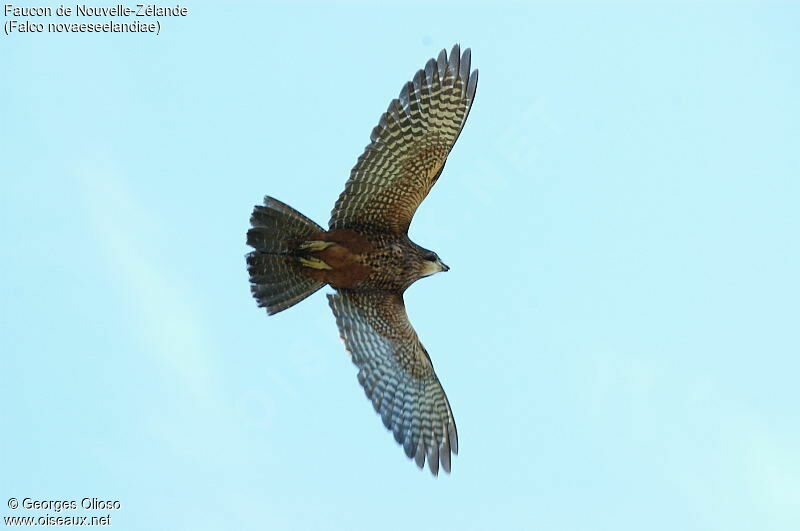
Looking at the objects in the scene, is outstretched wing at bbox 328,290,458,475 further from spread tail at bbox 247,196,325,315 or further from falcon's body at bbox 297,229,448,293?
spread tail at bbox 247,196,325,315

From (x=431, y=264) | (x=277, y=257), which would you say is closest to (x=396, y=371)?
(x=431, y=264)

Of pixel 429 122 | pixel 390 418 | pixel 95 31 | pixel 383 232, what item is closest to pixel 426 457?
pixel 390 418

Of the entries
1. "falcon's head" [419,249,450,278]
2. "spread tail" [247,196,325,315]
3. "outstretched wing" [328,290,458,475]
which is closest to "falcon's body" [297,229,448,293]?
"falcon's head" [419,249,450,278]

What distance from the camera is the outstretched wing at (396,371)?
14664 mm

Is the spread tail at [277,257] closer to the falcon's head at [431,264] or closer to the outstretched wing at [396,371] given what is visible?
the outstretched wing at [396,371]

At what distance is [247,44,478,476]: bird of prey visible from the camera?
14047 mm

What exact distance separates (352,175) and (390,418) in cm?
317

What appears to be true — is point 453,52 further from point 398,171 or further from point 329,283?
point 329,283

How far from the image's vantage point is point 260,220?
1405 cm

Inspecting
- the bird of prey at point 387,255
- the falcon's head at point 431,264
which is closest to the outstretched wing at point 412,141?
the bird of prey at point 387,255

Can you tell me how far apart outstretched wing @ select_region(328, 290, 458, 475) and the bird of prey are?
0.01m

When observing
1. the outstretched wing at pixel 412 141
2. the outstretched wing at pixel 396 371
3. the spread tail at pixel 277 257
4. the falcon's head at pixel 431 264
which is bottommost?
the outstretched wing at pixel 396 371

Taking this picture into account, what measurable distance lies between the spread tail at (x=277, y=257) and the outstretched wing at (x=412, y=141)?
57 cm

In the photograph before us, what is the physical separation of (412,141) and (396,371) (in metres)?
3.03
